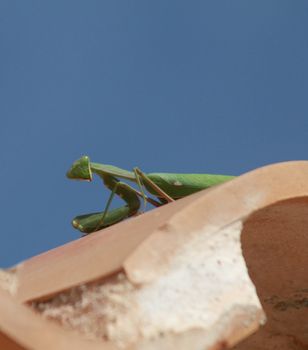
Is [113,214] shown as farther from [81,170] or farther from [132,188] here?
[81,170]

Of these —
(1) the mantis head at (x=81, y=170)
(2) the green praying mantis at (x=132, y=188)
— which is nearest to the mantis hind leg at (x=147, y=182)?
(2) the green praying mantis at (x=132, y=188)

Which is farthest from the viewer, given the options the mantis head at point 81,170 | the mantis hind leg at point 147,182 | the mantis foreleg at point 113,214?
the mantis head at point 81,170

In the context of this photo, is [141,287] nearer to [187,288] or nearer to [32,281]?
[187,288]

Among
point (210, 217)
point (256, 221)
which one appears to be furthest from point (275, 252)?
point (210, 217)

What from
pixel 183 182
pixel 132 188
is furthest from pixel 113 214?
pixel 183 182

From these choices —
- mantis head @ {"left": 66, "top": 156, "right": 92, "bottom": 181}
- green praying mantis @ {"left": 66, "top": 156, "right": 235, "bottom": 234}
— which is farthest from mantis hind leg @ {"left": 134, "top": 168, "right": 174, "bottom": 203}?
mantis head @ {"left": 66, "top": 156, "right": 92, "bottom": 181}

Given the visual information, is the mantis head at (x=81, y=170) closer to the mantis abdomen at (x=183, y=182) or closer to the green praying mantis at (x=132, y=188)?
the green praying mantis at (x=132, y=188)

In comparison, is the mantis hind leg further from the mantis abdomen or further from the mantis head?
the mantis head
